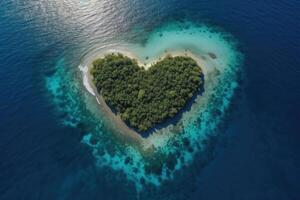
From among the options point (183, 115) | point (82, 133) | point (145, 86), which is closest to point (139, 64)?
point (145, 86)

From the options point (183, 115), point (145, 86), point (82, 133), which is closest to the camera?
point (82, 133)

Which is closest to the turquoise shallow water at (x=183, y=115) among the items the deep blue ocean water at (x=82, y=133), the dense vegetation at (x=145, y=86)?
the deep blue ocean water at (x=82, y=133)

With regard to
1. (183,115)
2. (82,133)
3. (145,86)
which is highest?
(145,86)

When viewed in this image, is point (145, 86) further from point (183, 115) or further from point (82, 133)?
point (82, 133)

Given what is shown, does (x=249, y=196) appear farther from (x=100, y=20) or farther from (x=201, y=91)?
(x=100, y=20)

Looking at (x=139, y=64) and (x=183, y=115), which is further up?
(x=139, y=64)

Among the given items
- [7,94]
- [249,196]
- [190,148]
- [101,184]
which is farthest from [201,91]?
[7,94]

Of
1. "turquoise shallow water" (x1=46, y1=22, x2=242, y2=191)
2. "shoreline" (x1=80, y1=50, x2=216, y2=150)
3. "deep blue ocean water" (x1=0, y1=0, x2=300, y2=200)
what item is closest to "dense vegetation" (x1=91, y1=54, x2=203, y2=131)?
"shoreline" (x1=80, y1=50, x2=216, y2=150)
